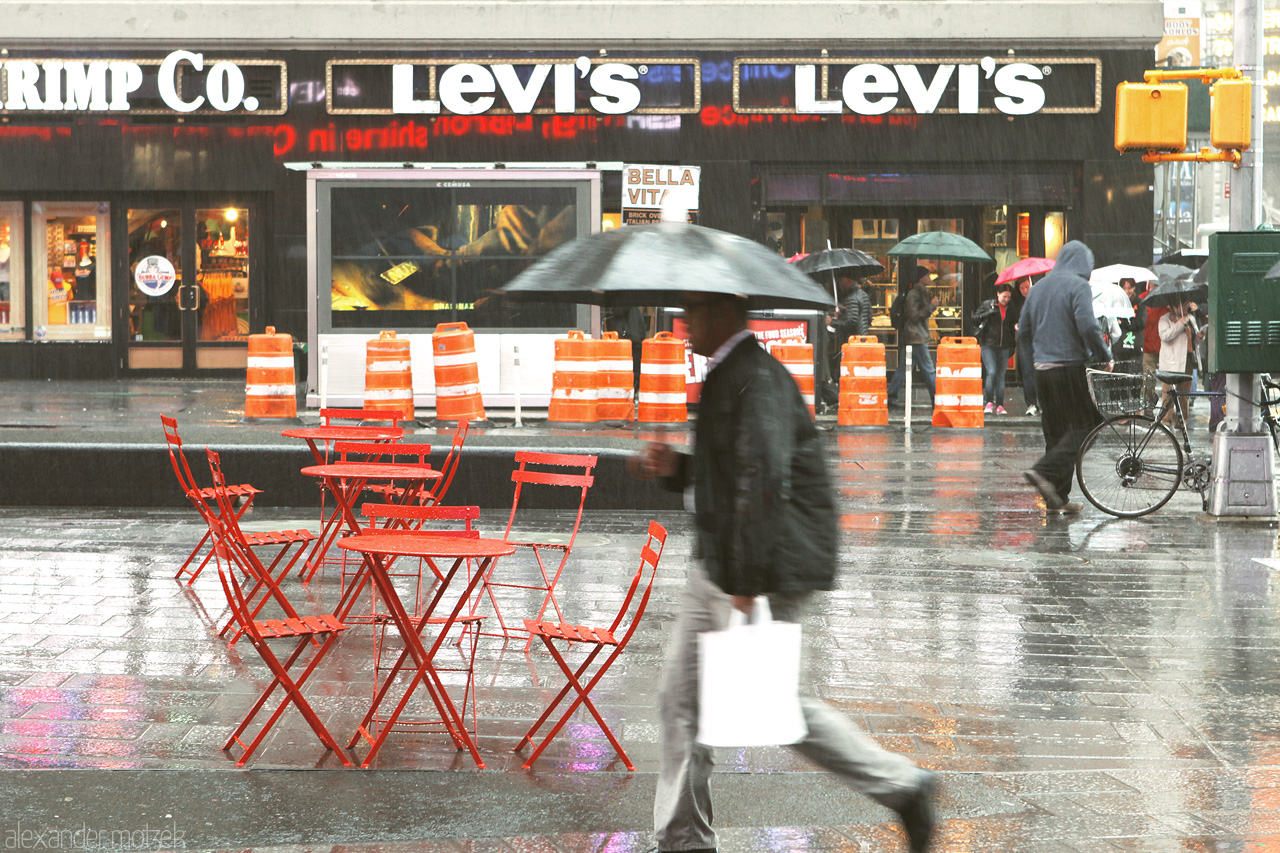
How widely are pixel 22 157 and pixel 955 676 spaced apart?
71.8 feet

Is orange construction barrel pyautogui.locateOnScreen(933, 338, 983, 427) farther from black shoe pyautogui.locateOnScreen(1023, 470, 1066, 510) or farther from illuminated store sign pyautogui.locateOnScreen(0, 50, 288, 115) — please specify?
illuminated store sign pyautogui.locateOnScreen(0, 50, 288, 115)

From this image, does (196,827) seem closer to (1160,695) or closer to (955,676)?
(955,676)

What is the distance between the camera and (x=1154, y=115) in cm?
1090

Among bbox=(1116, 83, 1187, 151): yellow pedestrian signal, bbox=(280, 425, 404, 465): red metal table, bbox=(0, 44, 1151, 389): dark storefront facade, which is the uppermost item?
bbox=(0, 44, 1151, 389): dark storefront facade

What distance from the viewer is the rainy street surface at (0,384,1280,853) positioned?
4.50m

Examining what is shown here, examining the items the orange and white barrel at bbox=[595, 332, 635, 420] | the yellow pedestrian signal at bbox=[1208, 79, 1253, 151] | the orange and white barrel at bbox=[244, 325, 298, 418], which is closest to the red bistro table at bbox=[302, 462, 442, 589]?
the yellow pedestrian signal at bbox=[1208, 79, 1253, 151]

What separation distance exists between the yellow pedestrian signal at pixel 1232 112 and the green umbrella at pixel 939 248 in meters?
9.34

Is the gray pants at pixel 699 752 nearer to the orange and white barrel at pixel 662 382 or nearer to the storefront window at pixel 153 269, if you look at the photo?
the orange and white barrel at pixel 662 382

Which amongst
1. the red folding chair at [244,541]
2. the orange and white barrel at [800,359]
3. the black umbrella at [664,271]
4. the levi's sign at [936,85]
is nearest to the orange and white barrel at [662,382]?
the orange and white barrel at [800,359]

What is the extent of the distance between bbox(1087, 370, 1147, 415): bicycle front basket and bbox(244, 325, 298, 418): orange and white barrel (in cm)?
1009

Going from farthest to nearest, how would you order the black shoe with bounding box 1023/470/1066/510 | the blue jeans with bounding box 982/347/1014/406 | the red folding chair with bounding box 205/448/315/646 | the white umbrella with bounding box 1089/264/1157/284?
the white umbrella with bounding box 1089/264/1157/284
the blue jeans with bounding box 982/347/1014/406
the black shoe with bounding box 1023/470/1066/510
the red folding chair with bounding box 205/448/315/646

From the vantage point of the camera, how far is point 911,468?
1410 cm

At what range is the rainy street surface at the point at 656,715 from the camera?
14.8ft

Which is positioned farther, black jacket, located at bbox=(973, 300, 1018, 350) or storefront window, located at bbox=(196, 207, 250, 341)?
storefront window, located at bbox=(196, 207, 250, 341)
